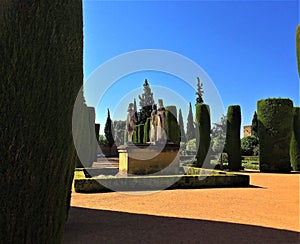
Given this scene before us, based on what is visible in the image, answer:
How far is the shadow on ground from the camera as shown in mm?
4918

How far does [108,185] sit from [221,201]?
4279mm

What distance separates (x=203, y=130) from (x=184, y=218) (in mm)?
15158

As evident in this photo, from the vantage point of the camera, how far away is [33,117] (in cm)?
247

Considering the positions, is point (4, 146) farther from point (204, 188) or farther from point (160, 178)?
point (204, 188)

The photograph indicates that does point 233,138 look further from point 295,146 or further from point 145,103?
point 145,103

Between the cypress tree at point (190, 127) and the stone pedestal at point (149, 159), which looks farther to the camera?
the cypress tree at point (190, 127)

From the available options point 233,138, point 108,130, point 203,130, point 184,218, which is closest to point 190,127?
point 108,130

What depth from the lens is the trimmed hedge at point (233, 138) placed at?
20.4 meters

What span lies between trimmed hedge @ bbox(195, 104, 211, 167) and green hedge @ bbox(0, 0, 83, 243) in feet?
61.6

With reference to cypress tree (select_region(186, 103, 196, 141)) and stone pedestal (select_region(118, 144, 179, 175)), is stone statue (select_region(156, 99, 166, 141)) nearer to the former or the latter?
stone pedestal (select_region(118, 144, 179, 175))

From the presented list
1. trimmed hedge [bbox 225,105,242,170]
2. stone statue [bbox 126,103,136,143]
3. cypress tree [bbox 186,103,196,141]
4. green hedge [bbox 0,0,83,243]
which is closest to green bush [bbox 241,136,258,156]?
trimmed hedge [bbox 225,105,242,170]

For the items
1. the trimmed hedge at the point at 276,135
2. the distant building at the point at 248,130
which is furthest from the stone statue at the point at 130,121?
the distant building at the point at 248,130

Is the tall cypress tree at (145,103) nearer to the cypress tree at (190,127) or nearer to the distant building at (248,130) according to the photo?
the cypress tree at (190,127)

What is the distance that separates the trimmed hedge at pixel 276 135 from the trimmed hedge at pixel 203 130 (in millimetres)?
3747
